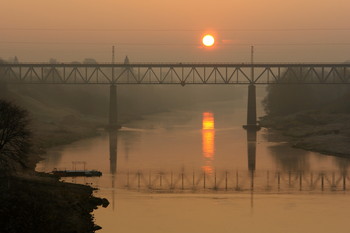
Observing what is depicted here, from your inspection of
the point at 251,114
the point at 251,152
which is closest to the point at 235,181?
the point at 251,152

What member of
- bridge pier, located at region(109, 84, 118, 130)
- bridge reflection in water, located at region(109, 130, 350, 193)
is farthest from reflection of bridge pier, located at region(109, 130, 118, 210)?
bridge pier, located at region(109, 84, 118, 130)

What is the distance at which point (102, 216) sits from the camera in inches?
1848

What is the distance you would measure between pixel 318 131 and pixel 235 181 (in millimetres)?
48840

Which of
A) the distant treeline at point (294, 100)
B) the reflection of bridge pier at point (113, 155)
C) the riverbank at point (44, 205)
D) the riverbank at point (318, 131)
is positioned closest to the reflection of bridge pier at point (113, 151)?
the reflection of bridge pier at point (113, 155)

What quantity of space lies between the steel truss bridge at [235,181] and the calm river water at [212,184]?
9 centimetres

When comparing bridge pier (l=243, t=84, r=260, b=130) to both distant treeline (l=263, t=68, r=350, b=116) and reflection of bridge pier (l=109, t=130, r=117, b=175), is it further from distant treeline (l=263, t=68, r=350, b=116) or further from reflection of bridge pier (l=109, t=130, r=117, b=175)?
reflection of bridge pier (l=109, t=130, r=117, b=175)

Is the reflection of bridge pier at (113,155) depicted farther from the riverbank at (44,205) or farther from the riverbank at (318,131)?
the riverbank at (318,131)

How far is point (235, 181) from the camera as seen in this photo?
2484 inches

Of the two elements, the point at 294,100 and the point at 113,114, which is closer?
the point at 113,114

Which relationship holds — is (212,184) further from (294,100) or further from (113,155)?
(294,100)

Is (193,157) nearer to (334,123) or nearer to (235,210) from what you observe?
(235,210)

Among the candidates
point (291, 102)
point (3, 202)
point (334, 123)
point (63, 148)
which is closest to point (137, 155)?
point (63, 148)

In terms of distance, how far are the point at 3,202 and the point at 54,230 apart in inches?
171

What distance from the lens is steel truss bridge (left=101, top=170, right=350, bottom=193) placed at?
59.2m
